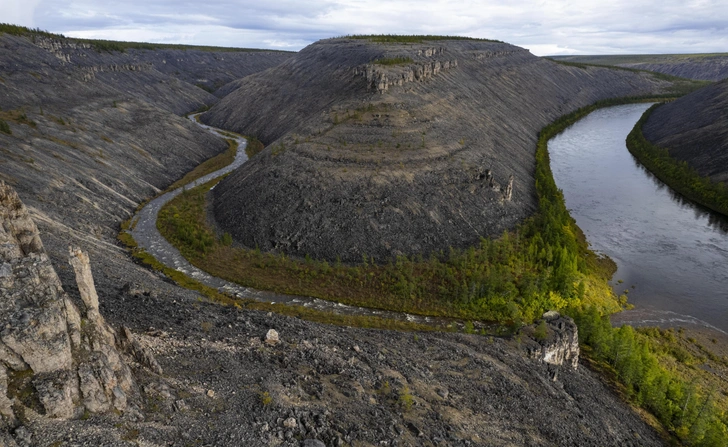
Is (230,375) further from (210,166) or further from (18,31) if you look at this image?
(18,31)

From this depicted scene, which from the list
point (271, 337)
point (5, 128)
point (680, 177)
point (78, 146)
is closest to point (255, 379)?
point (271, 337)

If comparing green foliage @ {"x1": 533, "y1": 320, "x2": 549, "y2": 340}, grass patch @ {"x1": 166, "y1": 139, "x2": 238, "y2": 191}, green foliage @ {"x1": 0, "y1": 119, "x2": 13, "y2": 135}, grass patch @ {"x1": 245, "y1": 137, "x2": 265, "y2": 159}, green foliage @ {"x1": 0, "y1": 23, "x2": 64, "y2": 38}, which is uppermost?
green foliage @ {"x1": 0, "y1": 23, "x2": 64, "y2": 38}

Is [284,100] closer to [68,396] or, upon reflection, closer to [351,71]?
[351,71]

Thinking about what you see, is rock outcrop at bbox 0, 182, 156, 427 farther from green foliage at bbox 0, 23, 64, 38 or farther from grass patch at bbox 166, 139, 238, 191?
green foliage at bbox 0, 23, 64, 38

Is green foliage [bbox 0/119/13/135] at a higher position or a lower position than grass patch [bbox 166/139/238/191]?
higher

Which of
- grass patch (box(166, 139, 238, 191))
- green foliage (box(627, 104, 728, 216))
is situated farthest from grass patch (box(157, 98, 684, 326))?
green foliage (box(627, 104, 728, 216))

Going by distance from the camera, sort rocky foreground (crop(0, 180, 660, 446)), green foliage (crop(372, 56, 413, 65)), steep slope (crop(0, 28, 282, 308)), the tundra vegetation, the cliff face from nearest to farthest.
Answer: rocky foreground (crop(0, 180, 660, 446)) → the tundra vegetation → steep slope (crop(0, 28, 282, 308)) → the cliff face → green foliage (crop(372, 56, 413, 65))
